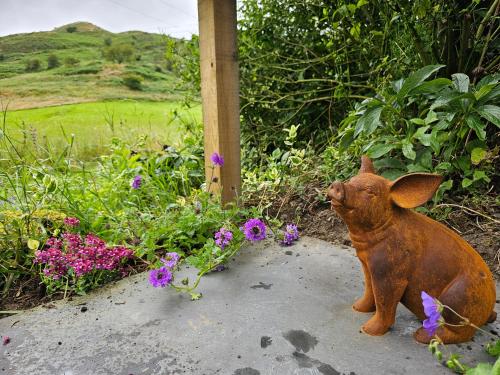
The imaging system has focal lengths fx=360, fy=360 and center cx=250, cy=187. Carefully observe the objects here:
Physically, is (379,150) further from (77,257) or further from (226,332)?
(77,257)

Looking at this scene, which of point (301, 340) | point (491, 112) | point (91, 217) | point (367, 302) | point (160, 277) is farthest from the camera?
point (91, 217)

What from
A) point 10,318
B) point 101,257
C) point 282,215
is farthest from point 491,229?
point 10,318

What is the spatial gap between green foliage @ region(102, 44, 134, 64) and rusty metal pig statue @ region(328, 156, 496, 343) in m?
3.70

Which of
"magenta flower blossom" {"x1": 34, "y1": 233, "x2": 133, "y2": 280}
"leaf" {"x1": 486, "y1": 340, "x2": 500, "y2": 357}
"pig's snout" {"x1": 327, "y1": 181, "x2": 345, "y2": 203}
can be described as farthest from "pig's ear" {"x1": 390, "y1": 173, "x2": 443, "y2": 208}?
"magenta flower blossom" {"x1": 34, "y1": 233, "x2": 133, "y2": 280}

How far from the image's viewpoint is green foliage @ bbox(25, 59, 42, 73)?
8.91 feet

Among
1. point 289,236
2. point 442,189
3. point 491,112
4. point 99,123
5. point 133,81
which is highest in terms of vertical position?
point 133,81

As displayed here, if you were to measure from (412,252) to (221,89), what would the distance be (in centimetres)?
134

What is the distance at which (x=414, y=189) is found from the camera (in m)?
1.06

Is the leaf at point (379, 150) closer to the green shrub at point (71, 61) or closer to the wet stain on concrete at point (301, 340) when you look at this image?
the wet stain on concrete at point (301, 340)

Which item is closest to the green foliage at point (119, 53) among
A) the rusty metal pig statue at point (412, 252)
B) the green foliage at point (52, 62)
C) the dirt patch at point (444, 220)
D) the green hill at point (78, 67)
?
the green hill at point (78, 67)

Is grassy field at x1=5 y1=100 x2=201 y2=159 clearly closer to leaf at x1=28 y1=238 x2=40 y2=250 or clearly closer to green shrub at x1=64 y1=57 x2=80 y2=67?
green shrub at x1=64 y1=57 x2=80 y2=67

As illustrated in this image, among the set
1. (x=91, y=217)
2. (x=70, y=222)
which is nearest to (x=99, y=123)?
(x=91, y=217)

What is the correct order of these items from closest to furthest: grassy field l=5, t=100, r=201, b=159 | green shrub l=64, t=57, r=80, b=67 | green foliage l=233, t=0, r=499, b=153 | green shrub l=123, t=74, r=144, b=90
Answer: green foliage l=233, t=0, r=499, b=153 < grassy field l=5, t=100, r=201, b=159 < green shrub l=64, t=57, r=80, b=67 < green shrub l=123, t=74, r=144, b=90

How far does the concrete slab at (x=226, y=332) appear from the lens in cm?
109
